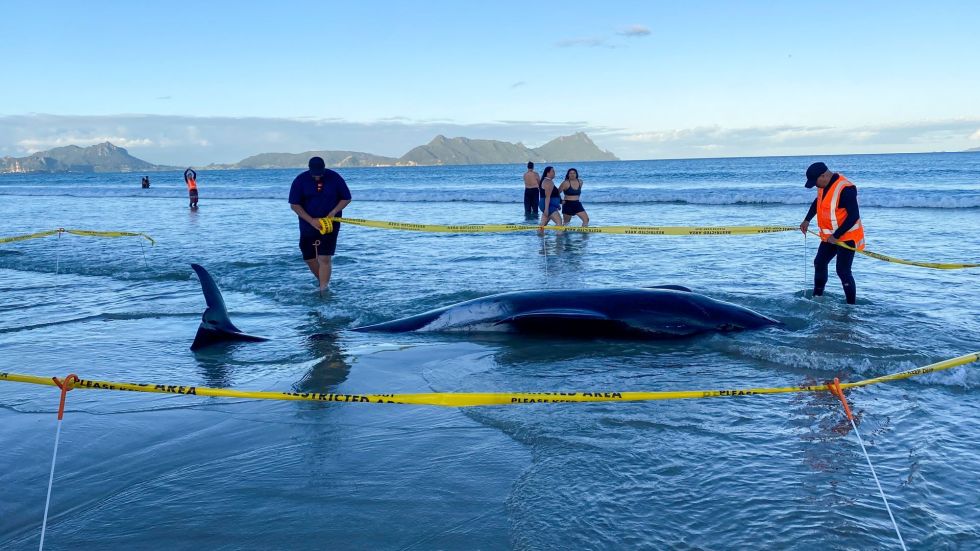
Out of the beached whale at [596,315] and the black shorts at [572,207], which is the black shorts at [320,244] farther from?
the black shorts at [572,207]

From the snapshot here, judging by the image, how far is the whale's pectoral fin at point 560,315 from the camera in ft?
22.6

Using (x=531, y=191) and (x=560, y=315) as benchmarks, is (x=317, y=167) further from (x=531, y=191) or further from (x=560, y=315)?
(x=531, y=191)

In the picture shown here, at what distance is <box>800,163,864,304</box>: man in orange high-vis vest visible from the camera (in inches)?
328

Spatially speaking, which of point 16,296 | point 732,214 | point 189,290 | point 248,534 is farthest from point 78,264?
point 732,214

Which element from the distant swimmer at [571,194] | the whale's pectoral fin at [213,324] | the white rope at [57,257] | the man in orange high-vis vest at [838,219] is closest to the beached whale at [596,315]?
the whale's pectoral fin at [213,324]

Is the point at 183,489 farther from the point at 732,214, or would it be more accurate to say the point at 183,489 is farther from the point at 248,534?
the point at 732,214

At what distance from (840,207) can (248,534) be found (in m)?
7.62

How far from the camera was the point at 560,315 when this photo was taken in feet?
22.6

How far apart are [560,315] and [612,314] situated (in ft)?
1.84

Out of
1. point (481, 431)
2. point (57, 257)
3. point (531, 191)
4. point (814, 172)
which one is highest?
point (814, 172)

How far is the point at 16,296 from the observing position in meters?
10.4

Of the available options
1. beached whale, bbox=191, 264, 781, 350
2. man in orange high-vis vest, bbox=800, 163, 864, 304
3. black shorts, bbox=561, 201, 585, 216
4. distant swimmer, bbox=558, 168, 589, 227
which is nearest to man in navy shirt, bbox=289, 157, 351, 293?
beached whale, bbox=191, 264, 781, 350

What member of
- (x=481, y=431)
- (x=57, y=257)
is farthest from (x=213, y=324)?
(x=57, y=257)

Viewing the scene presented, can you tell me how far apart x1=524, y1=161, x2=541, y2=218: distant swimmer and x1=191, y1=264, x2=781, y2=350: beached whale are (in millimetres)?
16380
